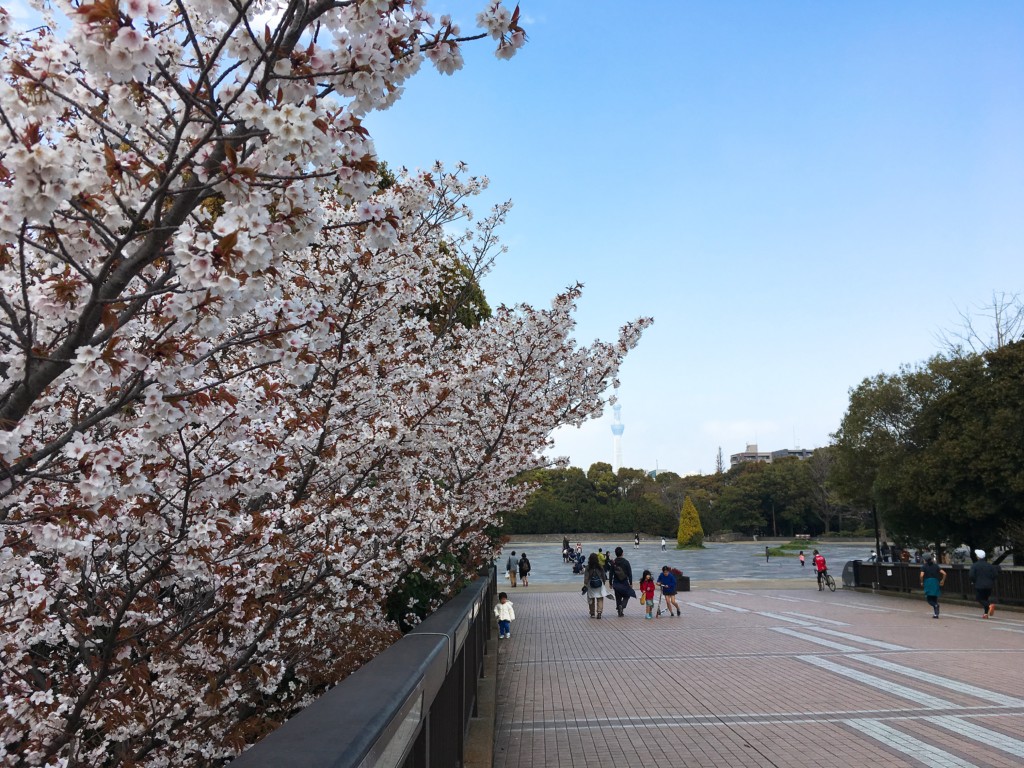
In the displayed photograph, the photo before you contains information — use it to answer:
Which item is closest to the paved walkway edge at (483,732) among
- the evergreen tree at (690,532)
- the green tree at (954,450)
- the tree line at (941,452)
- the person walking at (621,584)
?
the tree line at (941,452)

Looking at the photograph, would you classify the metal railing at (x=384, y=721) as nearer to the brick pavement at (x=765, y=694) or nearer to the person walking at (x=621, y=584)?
the brick pavement at (x=765, y=694)

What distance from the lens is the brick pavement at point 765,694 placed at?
6410 millimetres

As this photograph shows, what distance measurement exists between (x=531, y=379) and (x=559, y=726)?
14.8ft

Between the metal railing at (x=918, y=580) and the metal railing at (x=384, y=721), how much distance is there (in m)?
19.2

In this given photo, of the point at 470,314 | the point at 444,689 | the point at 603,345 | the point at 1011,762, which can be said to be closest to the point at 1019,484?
the point at 603,345

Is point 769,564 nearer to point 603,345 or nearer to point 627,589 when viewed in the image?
point 627,589

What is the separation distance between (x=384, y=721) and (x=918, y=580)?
24.6 meters

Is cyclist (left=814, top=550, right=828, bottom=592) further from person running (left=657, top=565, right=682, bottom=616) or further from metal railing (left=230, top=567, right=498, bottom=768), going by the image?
metal railing (left=230, top=567, right=498, bottom=768)

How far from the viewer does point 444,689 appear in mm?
4055

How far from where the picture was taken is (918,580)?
887 inches

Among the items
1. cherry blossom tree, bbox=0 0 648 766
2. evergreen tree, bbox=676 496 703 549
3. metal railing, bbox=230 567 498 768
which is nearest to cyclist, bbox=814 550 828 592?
cherry blossom tree, bbox=0 0 648 766

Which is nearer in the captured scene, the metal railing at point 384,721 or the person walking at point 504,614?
the metal railing at point 384,721

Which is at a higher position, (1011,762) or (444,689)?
(444,689)

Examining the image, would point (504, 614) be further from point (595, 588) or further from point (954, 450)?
point (954, 450)
